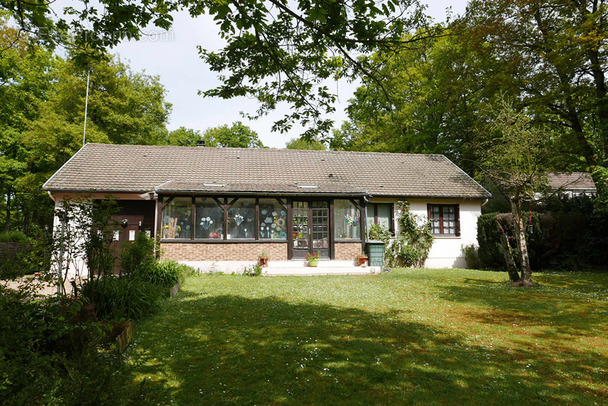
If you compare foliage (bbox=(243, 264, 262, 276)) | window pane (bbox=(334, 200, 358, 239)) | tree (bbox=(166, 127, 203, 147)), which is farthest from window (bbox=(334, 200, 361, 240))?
Result: tree (bbox=(166, 127, 203, 147))

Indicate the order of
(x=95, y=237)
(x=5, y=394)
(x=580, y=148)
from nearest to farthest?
(x=5, y=394) → (x=95, y=237) → (x=580, y=148)

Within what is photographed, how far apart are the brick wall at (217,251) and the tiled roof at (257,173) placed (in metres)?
2.26

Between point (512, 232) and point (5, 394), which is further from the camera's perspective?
point (512, 232)

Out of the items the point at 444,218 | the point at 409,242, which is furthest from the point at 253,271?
the point at 444,218

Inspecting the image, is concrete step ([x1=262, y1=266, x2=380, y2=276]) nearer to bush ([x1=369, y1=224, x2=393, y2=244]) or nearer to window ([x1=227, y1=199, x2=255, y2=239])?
window ([x1=227, y1=199, x2=255, y2=239])

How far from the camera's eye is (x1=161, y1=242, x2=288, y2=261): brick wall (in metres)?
14.3

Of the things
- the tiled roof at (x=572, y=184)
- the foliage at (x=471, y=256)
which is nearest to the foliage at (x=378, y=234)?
the foliage at (x=471, y=256)

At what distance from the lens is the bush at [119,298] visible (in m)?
6.02

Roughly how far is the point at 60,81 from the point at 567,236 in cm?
3110

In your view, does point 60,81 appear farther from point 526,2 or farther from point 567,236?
point 567,236

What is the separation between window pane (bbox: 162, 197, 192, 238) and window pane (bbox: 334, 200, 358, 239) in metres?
6.43

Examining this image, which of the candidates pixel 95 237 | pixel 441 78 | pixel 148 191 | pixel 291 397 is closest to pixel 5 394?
pixel 291 397

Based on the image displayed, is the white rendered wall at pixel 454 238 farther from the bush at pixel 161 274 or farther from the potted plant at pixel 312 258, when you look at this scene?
the bush at pixel 161 274

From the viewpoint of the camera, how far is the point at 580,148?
15.7 m
